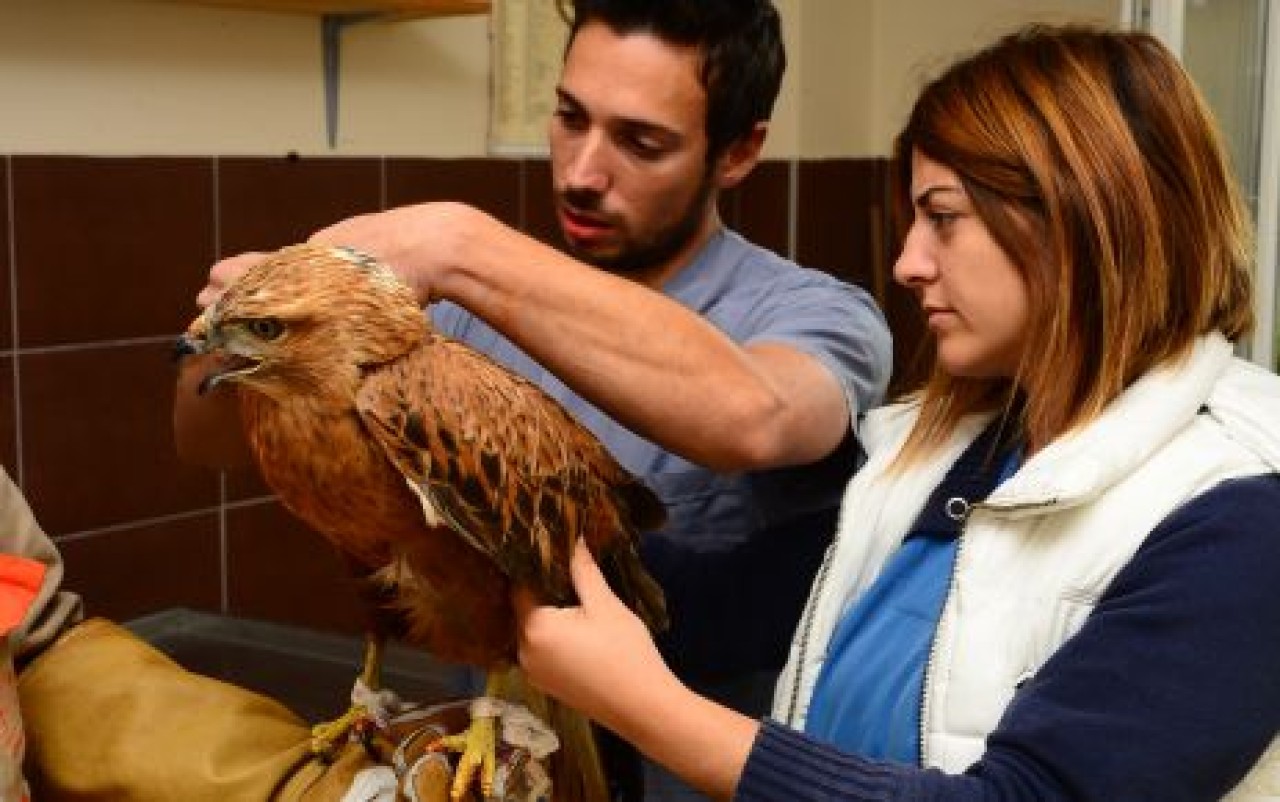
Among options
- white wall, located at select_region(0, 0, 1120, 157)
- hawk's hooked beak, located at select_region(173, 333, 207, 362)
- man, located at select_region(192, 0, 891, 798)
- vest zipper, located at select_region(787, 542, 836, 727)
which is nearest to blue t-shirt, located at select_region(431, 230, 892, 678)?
man, located at select_region(192, 0, 891, 798)

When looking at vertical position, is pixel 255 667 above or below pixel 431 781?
below

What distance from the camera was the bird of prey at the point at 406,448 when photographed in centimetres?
91

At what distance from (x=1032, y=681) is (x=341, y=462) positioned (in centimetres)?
48

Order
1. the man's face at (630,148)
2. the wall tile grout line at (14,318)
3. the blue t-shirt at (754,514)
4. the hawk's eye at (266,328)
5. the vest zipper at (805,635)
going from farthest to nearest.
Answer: the wall tile grout line at (14,318), the man's face at (630,148), the blue t-shirt at (754,514), the vest zipper at (805,635), the hawk's eye at (266,328)

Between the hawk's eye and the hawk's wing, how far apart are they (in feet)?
0.21

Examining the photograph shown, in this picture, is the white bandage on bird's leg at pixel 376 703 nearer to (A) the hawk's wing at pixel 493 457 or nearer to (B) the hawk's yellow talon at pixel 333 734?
(B) the hawk's yellow talon at pixel 333 734

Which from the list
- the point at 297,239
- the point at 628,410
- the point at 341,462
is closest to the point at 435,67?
the point at 297,239

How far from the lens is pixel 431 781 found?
1.00 metres

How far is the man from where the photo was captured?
1.11m

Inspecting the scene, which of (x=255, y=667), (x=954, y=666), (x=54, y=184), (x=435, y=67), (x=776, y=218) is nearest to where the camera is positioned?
(x=954, y=666)

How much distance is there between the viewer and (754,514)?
1.35 m

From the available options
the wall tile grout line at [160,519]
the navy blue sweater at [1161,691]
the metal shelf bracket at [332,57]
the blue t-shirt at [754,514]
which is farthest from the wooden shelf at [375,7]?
the navy blue sweater at [1161,691]

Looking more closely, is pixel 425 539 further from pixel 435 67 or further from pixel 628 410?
pixel 435 67

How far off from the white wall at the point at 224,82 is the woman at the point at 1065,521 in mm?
870
